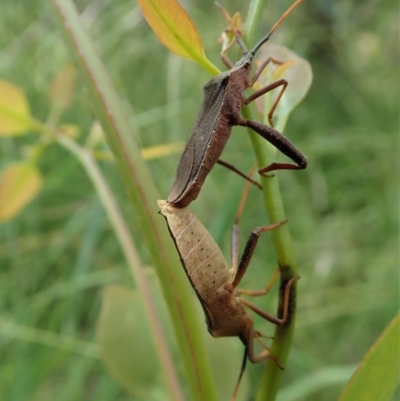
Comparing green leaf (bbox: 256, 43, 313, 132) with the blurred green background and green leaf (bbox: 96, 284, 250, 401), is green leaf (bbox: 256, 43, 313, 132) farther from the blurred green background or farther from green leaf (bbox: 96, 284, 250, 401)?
the blurred green background

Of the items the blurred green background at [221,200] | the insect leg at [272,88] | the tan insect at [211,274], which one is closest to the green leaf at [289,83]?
the insect leg at [272,88]

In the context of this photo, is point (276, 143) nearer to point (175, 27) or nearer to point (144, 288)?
point (175, 27)

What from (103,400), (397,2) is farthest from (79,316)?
(397,2)

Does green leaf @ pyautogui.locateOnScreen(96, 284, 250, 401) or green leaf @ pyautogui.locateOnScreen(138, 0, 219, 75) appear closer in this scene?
green leaf @ pyautogui.locateOnScreen(138, 0, 219, 75)

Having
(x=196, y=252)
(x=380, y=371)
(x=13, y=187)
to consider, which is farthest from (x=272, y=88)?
(x=13, y=187)

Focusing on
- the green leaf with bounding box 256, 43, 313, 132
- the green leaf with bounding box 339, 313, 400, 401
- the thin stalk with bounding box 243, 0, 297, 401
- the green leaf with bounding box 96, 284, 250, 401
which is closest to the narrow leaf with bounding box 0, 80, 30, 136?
the green leaf with bounding box 96, 284, 250, 401

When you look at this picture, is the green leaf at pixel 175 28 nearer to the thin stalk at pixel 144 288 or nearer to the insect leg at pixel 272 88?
the insect leg at pixel 272 88
